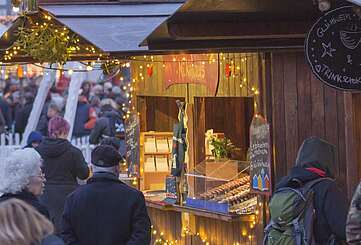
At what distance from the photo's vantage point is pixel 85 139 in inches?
771

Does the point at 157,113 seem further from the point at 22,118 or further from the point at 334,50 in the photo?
the point at 22,118

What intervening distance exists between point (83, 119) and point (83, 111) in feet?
0.61

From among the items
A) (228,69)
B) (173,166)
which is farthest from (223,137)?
(228,69)

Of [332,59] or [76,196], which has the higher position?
[332,59]

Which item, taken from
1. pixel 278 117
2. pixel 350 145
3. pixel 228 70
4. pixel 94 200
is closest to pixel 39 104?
pixel 228 70

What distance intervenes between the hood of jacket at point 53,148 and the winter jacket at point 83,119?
1046 centimetres

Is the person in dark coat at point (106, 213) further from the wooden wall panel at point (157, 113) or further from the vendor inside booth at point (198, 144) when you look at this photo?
the wooden wall panel at point (157, 113)

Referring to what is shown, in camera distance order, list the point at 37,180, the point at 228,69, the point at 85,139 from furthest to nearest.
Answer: the point at 85,139
the point at 228,69
the point at 37,180

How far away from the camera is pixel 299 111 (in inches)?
336

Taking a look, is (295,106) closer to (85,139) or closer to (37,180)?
(37,180)

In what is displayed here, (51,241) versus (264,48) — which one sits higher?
(264,48)

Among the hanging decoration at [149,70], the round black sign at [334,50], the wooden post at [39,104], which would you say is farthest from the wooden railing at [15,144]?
the round black sign at [334,50]

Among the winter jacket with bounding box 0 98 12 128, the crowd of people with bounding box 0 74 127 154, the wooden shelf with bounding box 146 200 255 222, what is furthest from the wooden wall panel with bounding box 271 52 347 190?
the winter jacket with bounding box 0 98 12 128

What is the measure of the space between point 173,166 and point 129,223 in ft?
13.6
